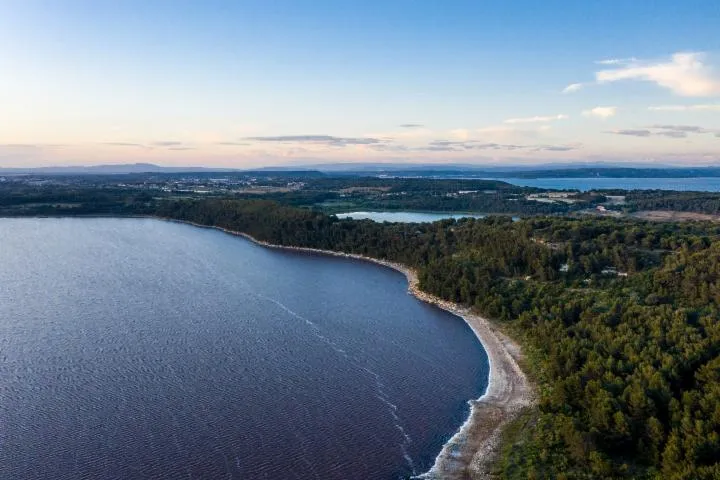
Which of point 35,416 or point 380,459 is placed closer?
point 380,459

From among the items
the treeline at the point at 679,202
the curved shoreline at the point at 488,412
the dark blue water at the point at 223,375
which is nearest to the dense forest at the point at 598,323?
the curved shoreline at the point at 488,412

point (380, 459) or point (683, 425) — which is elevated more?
point (683, 425)

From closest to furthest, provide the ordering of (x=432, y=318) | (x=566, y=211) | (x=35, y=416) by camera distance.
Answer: (x=35, y=416) < (x=432, y=318) < (x=566, y=211)

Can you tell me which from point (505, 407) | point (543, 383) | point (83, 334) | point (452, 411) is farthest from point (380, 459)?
point (83, 334)

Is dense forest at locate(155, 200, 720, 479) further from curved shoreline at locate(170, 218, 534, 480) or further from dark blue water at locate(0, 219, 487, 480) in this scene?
dark blue water at locate(0, 219, 487, 480)

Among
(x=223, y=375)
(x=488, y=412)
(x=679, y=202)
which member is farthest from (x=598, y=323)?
(x=679, y=202)

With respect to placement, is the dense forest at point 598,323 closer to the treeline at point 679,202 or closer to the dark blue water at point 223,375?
the dark blue water at point 223,375

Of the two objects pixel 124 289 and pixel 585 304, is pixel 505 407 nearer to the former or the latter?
pixel 585 304
